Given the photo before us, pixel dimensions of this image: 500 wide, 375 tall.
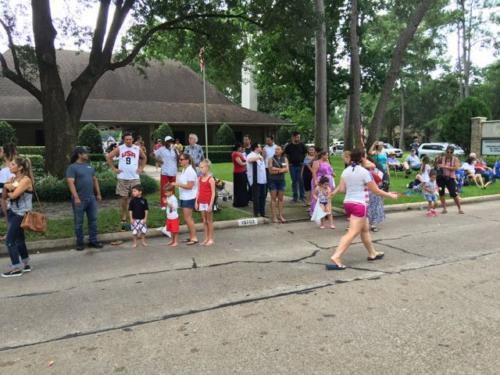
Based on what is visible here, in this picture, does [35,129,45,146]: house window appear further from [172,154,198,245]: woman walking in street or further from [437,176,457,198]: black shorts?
[437,176,457,198]: black shorts

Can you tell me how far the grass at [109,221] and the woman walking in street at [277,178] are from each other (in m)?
0.73

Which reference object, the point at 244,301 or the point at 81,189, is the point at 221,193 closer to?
the point at 81,189

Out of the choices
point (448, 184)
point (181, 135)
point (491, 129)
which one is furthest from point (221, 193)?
point (181, 135)

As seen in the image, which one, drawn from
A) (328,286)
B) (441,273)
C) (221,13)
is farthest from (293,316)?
(221,13)

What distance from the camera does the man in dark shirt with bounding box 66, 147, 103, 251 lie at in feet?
25.8

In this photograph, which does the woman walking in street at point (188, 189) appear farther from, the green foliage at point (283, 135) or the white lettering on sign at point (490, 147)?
the green foliage at point (283, 135)

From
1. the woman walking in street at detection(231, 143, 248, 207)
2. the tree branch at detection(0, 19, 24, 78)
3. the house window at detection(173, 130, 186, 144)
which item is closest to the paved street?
the woman walking in street at detection(231, 143, 248, 207)

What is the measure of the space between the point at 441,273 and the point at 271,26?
950cm

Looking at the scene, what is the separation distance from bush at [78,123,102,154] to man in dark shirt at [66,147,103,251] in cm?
1938

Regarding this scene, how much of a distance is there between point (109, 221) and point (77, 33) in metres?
8.53

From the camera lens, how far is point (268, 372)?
362 centimetres

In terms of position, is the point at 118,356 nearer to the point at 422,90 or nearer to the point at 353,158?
the point at 353,158

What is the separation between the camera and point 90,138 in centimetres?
2644

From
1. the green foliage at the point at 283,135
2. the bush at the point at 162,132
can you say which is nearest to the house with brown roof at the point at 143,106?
the bush at the point at 162,132
